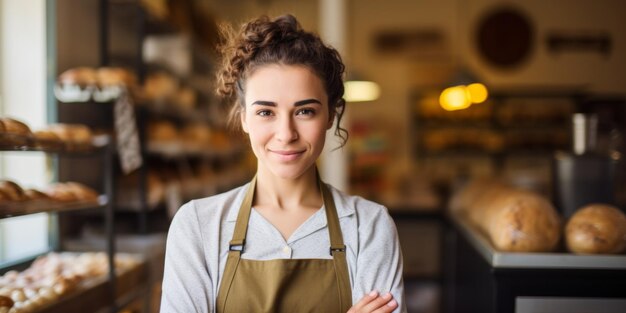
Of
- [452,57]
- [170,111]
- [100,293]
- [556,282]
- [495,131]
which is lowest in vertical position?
[100,293]

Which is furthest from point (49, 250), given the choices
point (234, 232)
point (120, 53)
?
point (234, 232)

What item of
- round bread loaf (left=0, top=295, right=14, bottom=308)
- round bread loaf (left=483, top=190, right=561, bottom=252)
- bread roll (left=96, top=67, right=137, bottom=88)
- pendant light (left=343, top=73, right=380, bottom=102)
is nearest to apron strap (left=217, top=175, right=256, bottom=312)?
round bread loaf (left=0, top=295, right=14, bottom=308)

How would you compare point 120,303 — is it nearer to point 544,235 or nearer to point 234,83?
point 234,83

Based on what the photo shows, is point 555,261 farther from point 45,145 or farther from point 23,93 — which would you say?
point 23,93

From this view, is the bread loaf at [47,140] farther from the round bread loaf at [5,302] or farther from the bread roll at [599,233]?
the bread roll at [599,233]

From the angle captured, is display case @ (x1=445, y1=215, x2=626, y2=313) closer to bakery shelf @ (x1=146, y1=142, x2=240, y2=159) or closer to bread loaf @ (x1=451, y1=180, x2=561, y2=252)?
bread loaf @ (x1=451, y1=180, x2=561, y2=252)

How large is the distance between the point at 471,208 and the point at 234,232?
249cm

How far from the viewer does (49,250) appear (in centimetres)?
331

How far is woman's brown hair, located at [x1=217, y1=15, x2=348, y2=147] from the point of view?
1.56 meters

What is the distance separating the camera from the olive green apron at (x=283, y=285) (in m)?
1.52

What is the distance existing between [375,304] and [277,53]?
2.36 feet

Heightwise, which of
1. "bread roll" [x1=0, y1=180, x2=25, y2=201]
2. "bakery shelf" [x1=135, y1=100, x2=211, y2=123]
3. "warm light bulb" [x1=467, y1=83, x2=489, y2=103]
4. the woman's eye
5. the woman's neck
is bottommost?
"bread roll" [x1=0, y1=180, x2=25, y2=201]

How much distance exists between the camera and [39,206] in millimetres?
2209

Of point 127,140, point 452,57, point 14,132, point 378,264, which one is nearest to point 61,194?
point 14,132
